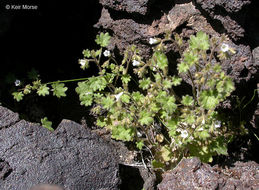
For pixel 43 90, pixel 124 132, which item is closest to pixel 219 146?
pixel 124 132

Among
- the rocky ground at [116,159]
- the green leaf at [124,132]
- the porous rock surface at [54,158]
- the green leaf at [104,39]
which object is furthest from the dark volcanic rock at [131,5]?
the porous rock surface at [54,158]

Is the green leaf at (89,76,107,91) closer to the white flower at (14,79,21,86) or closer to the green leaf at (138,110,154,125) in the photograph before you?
the green leaf at (138,110,154,125)

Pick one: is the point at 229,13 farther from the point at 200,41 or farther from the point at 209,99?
the point at 209,99

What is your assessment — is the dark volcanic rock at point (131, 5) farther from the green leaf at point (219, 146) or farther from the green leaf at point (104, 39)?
the green leaf at point (219, 146)

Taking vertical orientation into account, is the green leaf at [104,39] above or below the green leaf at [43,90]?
above

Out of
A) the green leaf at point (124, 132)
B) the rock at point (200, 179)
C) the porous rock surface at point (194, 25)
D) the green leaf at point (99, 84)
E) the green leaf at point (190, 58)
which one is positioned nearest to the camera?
the green leaf at point (190, 58)
